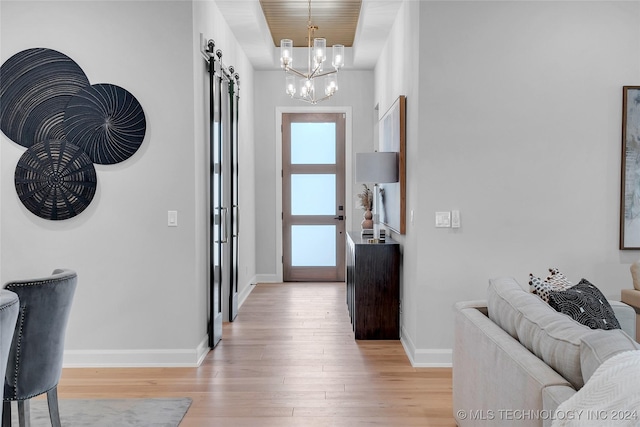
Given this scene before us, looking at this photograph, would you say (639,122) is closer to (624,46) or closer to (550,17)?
(624,46)

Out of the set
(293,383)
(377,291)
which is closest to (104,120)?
(293,383)

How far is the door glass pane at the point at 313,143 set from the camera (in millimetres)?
7562

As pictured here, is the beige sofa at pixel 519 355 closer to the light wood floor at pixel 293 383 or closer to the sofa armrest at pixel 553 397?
the sofa armrest at pixel 553 397

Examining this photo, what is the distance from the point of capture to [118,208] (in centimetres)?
396

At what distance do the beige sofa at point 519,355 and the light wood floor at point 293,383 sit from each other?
564 millimetres

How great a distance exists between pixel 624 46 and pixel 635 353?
3139 millimetres

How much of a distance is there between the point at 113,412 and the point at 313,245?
474 centimetres

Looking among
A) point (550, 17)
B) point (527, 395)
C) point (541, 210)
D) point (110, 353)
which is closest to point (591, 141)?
point (541, 210)

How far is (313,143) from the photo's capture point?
7.60m

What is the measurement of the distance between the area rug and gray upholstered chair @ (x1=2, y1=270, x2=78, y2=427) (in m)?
0.58

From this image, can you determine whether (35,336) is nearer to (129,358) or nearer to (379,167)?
(129,358)

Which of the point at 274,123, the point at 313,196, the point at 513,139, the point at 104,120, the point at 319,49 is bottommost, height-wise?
the point at 313,196

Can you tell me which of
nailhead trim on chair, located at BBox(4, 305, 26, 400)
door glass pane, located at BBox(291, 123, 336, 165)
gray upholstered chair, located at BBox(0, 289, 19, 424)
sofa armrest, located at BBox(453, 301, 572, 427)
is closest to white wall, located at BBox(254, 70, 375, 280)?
door glass pane, located at BBox(291, 123, 336, 165)

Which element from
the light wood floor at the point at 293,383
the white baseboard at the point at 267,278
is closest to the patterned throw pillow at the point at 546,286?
the light wood floor at the point at 293,383
